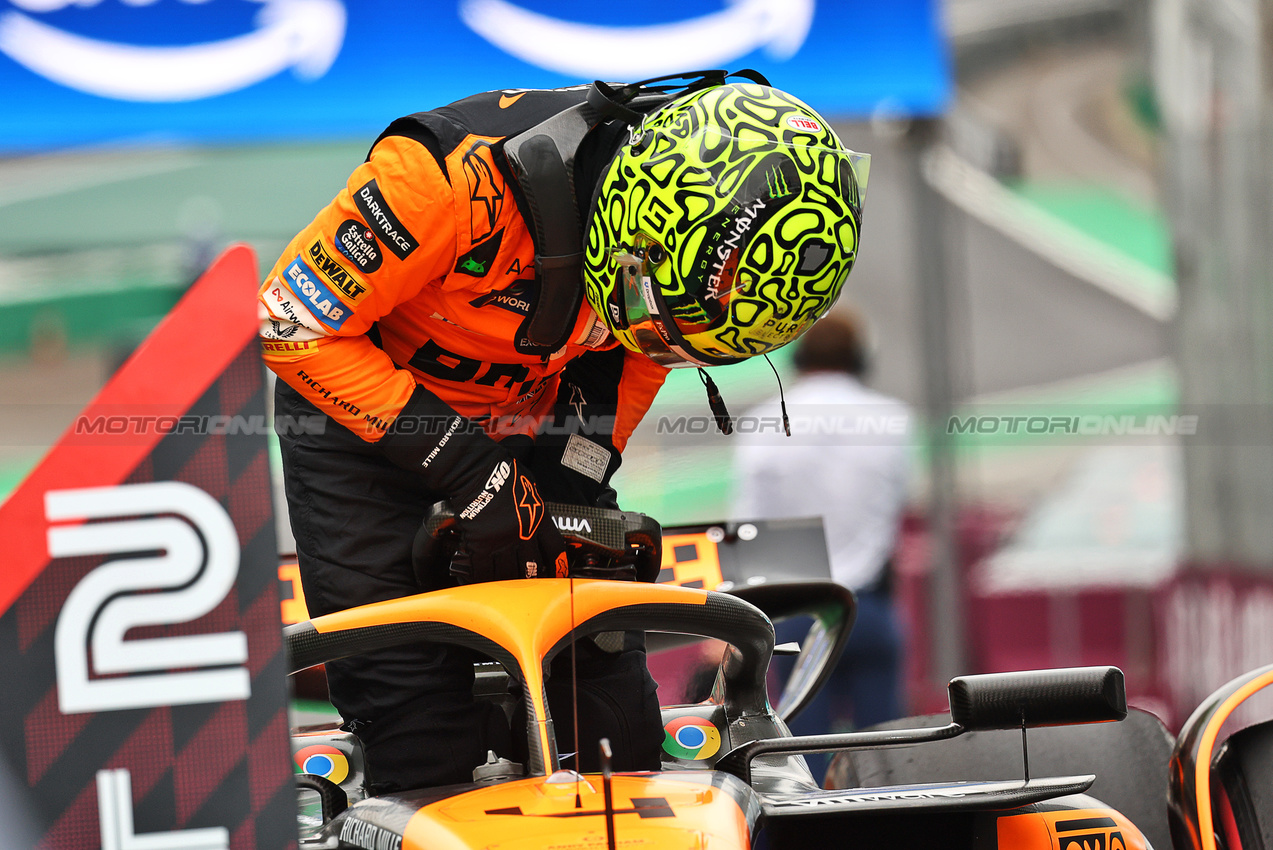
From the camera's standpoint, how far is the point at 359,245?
1.70 m

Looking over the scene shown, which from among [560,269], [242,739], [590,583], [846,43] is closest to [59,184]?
[846,43]

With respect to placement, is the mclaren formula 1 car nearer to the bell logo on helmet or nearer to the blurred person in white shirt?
the bell logo on helmet

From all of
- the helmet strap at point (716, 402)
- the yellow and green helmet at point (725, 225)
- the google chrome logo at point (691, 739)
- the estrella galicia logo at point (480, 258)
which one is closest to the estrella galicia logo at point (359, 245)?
the estrella galicia logo at point (480, 258)

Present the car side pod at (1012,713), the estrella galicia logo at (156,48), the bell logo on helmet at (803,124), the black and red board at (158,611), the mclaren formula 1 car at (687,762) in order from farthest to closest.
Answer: the estrella galicia logo at (156,48), the bell logo on helmet at (803,124), the car side pod at (1012,713), the mclaren formula 1 car at (687,762), the black and red board at (158,611)

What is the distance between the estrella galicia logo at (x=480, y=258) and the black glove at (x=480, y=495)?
0.20 m

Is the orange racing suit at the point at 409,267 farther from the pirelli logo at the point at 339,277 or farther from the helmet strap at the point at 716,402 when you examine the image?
the helmet strap at the point at 716,402

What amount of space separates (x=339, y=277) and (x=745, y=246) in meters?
0.56

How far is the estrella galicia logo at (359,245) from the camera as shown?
170 centimetres

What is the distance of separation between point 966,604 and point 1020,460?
0.97 metres

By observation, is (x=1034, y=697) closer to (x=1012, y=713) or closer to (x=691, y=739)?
(x=1012, y=713)

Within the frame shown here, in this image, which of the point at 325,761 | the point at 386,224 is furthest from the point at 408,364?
the point at 325,761

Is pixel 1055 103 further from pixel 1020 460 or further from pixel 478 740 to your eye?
pixel 478 740

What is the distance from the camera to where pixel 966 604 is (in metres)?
4.12

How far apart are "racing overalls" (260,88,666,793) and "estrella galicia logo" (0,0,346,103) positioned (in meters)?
1.53
